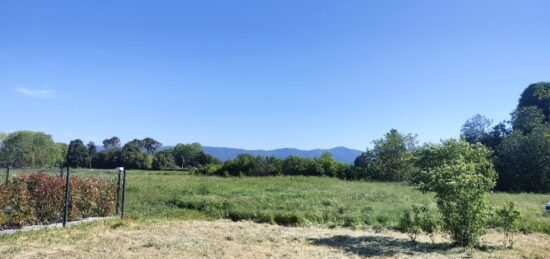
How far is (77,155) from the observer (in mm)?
100562

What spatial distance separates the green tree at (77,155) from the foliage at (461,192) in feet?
312

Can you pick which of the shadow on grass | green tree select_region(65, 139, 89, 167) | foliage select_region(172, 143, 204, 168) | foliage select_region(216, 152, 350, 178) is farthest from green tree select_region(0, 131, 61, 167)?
the shadow on grass

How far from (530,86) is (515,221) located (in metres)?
52.2

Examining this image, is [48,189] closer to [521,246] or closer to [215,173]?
[521,246]

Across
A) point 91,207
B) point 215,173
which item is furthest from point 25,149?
point 91,207

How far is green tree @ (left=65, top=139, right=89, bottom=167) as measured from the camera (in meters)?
97.9

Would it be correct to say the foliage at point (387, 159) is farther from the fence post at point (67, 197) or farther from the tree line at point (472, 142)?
the fence post at point (67, 197)

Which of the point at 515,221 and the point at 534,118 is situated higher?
the point at 534,118

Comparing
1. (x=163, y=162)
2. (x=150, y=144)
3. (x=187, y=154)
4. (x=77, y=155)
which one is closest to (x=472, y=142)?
(x=163, y=162)

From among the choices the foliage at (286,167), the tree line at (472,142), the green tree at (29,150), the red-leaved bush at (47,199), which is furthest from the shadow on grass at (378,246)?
the green tree at (29,150)

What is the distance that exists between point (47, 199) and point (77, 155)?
95900 millimetres

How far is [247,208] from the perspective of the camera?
17062mm

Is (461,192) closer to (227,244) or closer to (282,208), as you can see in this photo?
(227,244)

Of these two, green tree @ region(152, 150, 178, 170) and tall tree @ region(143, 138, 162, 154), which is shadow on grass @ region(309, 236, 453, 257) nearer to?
green tree @ region(152, 150, 178, 170)
